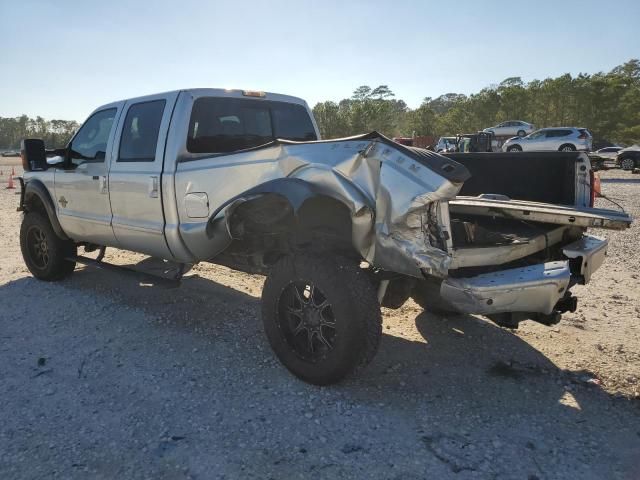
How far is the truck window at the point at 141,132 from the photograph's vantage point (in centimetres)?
440

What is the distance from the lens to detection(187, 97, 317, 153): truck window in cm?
429

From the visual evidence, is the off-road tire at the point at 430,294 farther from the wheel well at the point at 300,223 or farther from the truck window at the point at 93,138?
the truck window at the point at 93,138

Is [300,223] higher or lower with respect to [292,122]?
lower

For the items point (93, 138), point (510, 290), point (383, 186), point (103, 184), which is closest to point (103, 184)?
point (103, 184)

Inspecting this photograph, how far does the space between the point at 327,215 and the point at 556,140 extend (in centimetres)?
2643

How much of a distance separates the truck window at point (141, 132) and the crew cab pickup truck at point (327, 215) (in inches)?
0.7

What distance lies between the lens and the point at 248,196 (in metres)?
3.43

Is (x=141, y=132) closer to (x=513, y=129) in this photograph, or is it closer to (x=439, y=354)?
(x=439, y=354)

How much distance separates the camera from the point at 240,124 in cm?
465

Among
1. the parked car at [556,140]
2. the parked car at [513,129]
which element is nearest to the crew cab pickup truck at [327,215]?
the parked car at [556,140]

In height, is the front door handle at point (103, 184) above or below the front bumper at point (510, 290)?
above

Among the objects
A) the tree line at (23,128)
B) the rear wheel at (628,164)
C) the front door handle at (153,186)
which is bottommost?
the rear wheel at (628,164)

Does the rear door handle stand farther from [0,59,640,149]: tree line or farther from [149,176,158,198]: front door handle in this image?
[0,59,640,149]: tree line

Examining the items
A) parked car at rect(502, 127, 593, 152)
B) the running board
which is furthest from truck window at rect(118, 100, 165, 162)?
parked car at rect(502, 127, 593, 152)
